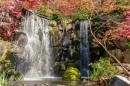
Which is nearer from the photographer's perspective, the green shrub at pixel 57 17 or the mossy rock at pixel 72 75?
the mossy rock at pixel 72 75

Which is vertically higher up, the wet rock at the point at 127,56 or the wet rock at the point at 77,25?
the wet rock at the point at 77,25

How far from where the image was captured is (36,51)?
13.2 m

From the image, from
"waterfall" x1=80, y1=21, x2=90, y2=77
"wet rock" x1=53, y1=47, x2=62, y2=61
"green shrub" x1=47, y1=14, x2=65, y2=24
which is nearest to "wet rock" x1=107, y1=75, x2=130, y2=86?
"waterfall" x1=80, y1=21, x2=90, y2=77

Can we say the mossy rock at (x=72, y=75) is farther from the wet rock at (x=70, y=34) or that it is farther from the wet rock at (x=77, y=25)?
the wet rock at (x=77, y=25)

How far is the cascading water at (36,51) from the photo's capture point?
11.5 metres

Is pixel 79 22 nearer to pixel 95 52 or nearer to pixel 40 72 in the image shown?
pixel 95 52

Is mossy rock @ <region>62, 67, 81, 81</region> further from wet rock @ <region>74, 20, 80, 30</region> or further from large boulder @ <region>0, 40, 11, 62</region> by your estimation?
wet rock @ <region>74, 20, 80, 30</region>

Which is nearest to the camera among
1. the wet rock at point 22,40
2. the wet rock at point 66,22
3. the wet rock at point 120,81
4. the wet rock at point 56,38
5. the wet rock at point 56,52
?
the wet rock at point 120,81

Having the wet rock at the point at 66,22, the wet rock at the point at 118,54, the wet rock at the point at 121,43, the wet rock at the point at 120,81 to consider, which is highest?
the wet rock at the point at 66,22

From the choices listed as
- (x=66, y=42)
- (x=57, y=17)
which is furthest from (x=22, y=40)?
→ (x=57, y=17)

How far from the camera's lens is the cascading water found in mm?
11516

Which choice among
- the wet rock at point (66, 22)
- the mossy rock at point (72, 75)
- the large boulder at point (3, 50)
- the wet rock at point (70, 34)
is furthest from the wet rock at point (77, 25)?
the large boulder at point (3, 50)

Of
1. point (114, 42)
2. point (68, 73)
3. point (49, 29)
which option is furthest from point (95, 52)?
point (49, 29)

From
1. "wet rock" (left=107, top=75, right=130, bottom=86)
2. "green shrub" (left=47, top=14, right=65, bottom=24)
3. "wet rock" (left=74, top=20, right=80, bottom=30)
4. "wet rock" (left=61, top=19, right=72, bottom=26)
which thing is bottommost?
"wet rock" (left=107, top=75, right=130, bottom=86)
